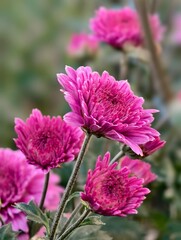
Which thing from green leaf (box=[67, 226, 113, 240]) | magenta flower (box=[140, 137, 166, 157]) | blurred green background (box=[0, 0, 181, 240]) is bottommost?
green leaf (box=[67, 226, 113, 240])

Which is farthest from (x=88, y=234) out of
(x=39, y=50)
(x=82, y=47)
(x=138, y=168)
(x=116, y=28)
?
(x=39, y=50)

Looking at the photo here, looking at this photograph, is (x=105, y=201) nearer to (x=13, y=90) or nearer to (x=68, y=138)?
(x=68, y=138)

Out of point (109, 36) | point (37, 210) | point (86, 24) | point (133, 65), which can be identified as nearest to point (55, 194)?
point (37, 210)

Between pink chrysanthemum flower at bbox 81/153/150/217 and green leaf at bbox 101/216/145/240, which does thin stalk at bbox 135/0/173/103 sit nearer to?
pink chrysanthemum flower at bbox 81/153/150/217

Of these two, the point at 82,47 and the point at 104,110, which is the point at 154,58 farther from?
the point at 82,47

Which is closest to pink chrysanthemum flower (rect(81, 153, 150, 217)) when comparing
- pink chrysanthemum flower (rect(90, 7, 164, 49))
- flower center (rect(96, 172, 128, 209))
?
flower center (rect(96, 172, 128, 209))

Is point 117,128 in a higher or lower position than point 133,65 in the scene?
lower
